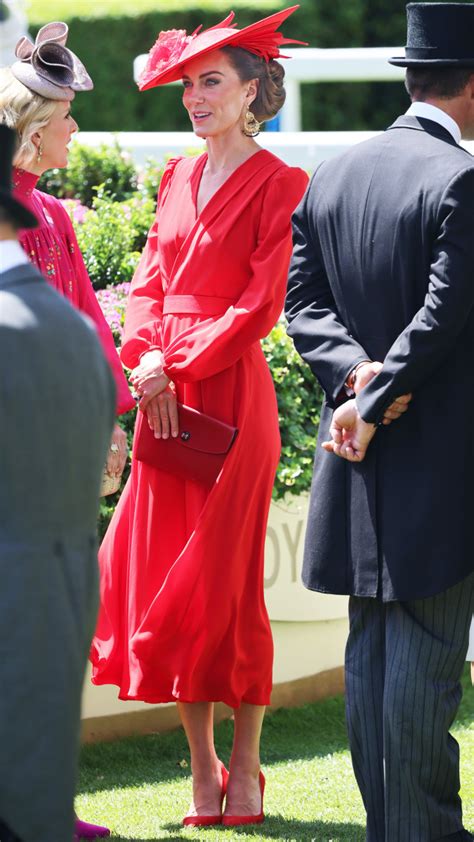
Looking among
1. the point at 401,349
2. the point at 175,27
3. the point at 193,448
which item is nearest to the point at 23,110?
the point at 193,448

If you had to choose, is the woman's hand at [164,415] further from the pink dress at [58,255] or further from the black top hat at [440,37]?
the black top hat at [440,37]

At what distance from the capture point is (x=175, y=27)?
647 inches

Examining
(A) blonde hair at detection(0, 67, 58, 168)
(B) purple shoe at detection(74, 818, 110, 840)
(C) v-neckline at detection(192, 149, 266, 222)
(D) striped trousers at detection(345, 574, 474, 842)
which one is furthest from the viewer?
(C) v-neckline at detection(192, 149, 266, 222)

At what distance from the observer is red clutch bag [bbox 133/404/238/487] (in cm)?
421

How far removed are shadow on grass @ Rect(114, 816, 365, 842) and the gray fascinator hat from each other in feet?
6.96

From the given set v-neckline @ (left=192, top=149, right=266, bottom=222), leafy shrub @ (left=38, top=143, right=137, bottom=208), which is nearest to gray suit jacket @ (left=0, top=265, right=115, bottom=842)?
v-neckline @ (left=192, top=149, right=266, bottom=222)

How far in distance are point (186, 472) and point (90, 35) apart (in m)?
13.3

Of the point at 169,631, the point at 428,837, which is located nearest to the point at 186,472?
the point at 169,631

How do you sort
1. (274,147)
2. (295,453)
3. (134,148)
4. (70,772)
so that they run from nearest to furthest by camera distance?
(70,772), (295,453), (274,147), (134,148)

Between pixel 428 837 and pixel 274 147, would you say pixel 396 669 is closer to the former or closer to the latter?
pixel 428 837

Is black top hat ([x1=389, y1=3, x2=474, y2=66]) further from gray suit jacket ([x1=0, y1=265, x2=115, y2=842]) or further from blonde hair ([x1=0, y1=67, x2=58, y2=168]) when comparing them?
gray suit jacket ([x1=0, y1=265, x2=115, y2=842])

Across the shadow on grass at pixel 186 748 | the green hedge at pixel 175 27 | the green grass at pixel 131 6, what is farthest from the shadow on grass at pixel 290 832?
the green grass at pixel 131 6

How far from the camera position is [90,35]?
16.6 m

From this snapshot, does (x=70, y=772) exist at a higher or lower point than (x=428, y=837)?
higher
